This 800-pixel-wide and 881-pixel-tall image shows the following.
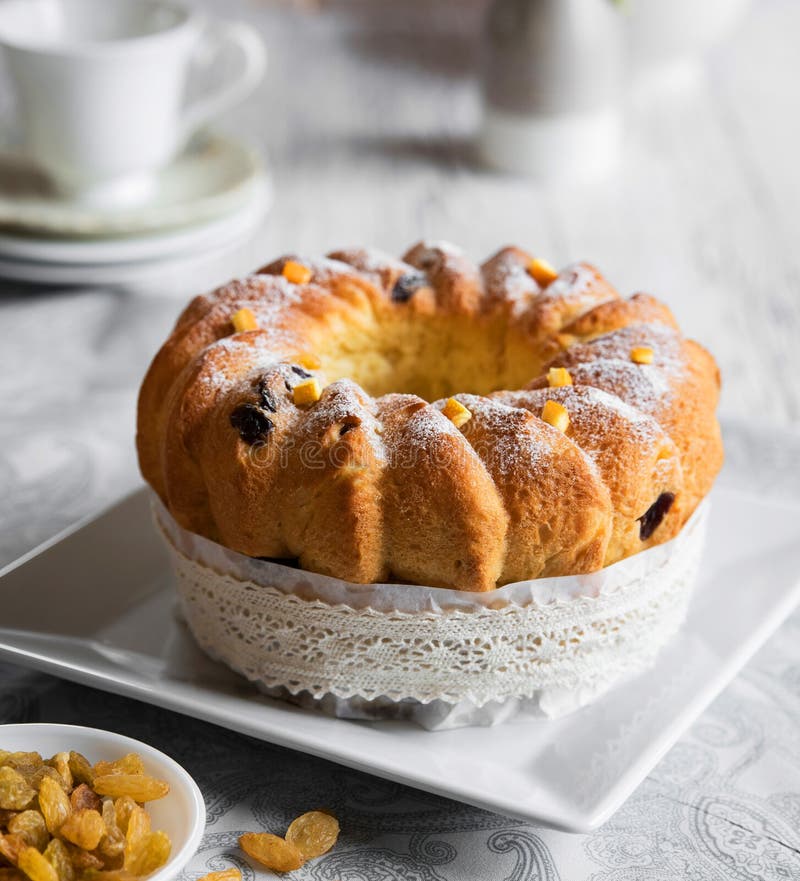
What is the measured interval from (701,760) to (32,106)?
1.78 metres

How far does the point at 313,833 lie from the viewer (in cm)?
118

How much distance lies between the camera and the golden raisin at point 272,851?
114 cm

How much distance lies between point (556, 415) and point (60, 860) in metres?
0.61

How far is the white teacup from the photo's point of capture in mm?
2359

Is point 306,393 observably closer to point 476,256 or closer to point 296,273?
point 296,273

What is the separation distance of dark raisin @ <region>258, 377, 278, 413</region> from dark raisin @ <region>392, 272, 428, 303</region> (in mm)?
320

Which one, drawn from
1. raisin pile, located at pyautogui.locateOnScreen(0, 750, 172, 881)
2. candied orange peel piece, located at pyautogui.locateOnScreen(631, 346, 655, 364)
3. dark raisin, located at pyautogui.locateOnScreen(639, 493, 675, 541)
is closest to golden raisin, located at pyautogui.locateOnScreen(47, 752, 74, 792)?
raisin pile, located at pyautogui.locateOnScreen(0, 750, 172, 881)

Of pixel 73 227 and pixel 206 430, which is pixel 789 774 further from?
pixel 73 227

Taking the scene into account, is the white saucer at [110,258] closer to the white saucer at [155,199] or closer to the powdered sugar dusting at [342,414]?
the white saucer at [155,199]

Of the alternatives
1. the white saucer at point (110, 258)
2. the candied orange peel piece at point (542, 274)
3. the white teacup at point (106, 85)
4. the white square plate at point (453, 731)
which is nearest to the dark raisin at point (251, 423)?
the white square plate at point (453, 731)

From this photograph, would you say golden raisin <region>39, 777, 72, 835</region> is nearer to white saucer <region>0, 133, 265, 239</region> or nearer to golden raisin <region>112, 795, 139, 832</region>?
golden raisin <region>112, 795, 139, 832</region>

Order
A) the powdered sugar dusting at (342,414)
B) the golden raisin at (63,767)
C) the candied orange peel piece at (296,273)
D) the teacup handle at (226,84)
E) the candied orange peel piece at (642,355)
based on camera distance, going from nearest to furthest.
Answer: the golden raisin at (63,767) < the powdered sugar dusting at (342,414) < the candied orange peel piece at (642,355) < the candied orange peel piece at (296,273) < the teacup handle at (226,84)

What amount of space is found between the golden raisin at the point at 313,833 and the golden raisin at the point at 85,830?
178 millimetres

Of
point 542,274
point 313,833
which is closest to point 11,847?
point 313,833
